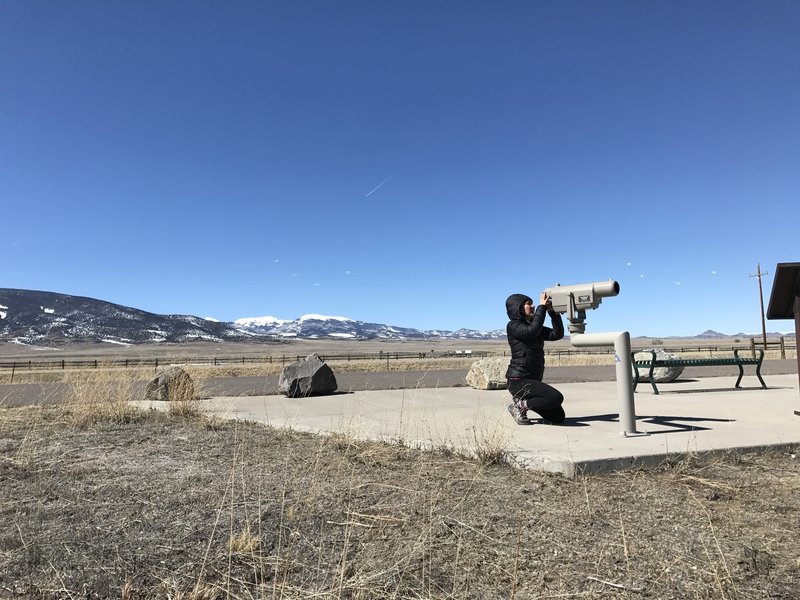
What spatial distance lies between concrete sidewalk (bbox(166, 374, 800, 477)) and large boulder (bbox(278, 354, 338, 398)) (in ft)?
0.98

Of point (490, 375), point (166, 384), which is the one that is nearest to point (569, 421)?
point (490, 375)

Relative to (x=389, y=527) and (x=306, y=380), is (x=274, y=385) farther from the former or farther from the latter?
(x=389, y=527)

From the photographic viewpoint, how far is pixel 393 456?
4.91 metres

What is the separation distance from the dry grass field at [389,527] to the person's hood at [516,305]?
2.33 metres

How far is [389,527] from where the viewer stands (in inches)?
124

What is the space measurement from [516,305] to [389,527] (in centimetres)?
413

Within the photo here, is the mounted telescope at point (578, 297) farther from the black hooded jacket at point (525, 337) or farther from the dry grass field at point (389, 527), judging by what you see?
the dry grass field at point (389, 527)

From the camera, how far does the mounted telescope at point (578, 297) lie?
5961 mm

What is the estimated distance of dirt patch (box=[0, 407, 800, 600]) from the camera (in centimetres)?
252

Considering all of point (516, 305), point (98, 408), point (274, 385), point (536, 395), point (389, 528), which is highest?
point (516, 305)

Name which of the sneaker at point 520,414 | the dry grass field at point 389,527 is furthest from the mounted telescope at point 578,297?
the dry grass field at point 389,527

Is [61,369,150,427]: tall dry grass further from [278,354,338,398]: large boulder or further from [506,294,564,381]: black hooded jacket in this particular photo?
[506,294,564,381]: black hooded jacket

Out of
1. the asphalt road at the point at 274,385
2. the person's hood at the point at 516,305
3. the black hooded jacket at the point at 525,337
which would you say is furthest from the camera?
the asphalt road at the point at 274,385

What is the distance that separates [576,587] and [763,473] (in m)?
2.91
